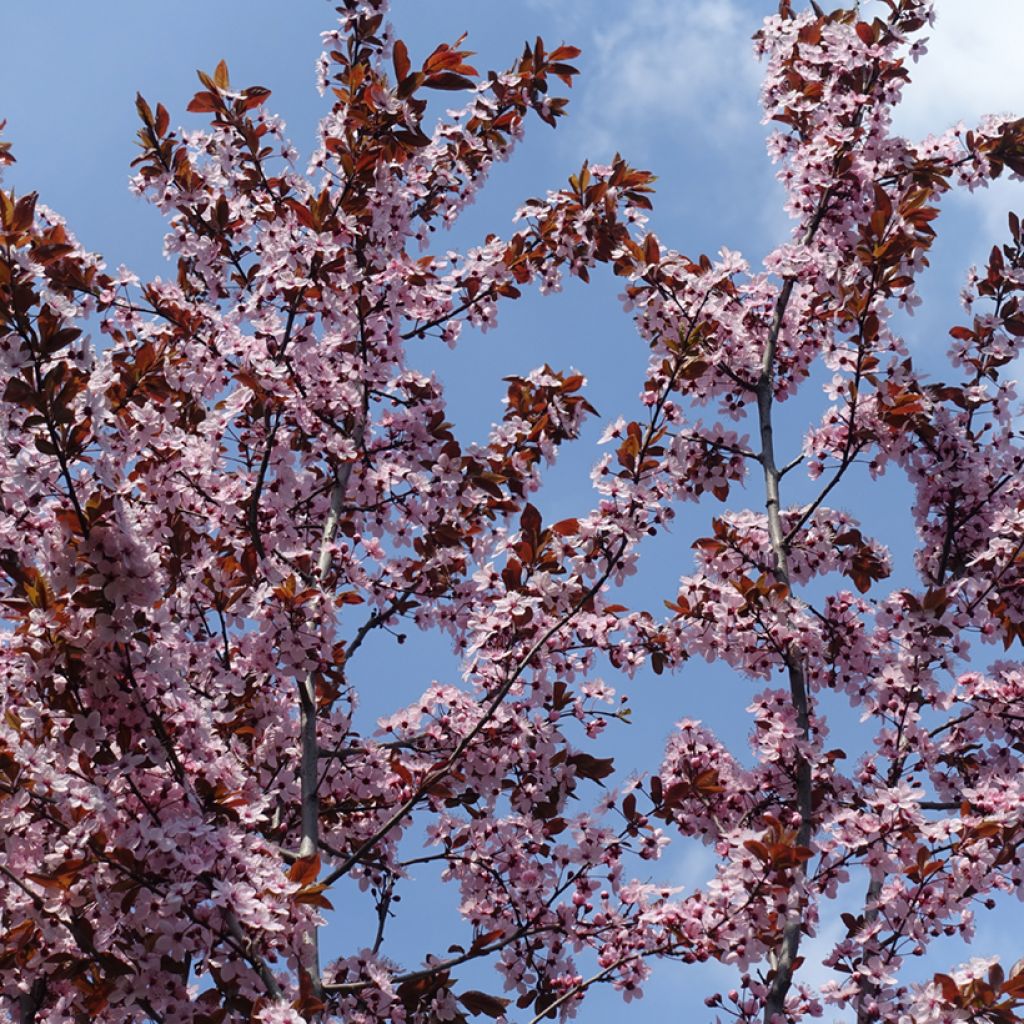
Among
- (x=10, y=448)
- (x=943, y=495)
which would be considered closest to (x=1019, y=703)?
(x=943, y=495)

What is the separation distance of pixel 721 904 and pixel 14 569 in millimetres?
3306

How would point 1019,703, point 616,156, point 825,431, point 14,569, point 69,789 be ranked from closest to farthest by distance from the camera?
point 69,789 → point 14,569 → point 1019,703 → point 825,431 → point 616,156

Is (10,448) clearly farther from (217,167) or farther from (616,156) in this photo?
(616,156)

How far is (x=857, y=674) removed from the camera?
613 centimetres

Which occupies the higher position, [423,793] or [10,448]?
[10,448]

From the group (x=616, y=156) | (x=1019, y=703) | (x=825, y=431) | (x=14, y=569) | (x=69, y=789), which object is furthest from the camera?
(x=616, y=156)

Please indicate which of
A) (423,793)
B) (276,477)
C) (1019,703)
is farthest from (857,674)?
(276,477)

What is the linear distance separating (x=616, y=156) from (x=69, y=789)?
15.3 feet

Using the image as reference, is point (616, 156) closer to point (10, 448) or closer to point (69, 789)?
point (10, 448)

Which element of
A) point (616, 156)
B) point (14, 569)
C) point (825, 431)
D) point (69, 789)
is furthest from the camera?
point (616, 156)

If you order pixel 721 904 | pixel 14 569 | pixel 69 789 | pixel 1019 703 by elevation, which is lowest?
pixel 721 904

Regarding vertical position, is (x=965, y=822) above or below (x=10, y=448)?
below

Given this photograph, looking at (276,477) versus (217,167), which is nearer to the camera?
(276,477)

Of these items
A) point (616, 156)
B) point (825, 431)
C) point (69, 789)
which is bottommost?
point (69, 789)
